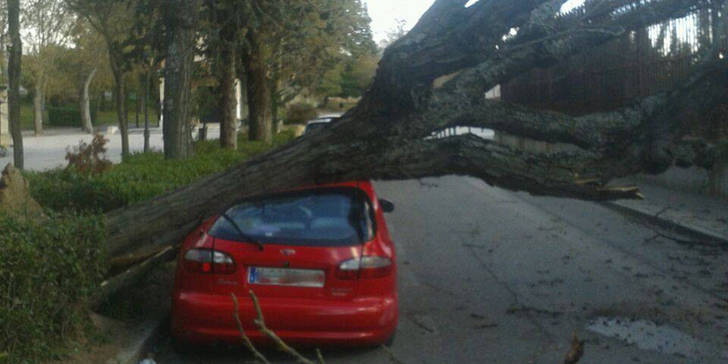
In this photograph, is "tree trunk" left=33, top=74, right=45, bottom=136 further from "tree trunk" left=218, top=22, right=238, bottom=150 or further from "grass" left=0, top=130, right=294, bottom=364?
"grass" left=0, top=130, right=294, bottom=364

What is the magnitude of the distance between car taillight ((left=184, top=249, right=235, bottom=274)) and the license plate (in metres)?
0.18

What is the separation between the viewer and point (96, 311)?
7.77 metres

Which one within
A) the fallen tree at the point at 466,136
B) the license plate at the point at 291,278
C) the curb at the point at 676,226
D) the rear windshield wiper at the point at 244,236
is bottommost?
the curb at the point at 676,226

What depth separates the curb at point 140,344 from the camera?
22.3 ft

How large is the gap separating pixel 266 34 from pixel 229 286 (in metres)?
17.4

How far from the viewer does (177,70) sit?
1562 centimetres

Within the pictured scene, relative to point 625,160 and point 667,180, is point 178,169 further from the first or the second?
point 667,180

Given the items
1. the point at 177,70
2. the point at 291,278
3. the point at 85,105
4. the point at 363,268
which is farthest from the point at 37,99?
the point at 363,268

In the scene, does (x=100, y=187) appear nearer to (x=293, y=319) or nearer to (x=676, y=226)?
(x=293, y=319)

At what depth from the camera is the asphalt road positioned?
24.4ft

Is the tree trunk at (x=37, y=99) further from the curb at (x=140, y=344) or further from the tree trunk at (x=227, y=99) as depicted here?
the curb at (x=140, y=344)

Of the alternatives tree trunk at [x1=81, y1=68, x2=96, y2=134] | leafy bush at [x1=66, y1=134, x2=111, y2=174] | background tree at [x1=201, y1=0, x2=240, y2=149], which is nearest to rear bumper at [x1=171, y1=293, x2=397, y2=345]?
leafy bush at [x1=66, y1=134, x2=111, y2=174]

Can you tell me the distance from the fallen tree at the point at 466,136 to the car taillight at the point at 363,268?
1338 millimetres

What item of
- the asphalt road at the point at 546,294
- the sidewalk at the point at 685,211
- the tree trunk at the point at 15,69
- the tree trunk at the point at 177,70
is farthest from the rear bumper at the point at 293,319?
the tree trunk at the point at 177,70
